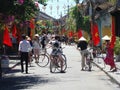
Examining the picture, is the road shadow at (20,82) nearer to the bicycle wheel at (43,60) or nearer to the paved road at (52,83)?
the paved road at (52,83)

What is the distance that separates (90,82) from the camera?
790 inches

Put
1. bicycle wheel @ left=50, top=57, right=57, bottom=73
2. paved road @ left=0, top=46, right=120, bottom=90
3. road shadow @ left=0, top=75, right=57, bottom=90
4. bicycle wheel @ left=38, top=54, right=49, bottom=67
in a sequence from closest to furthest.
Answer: paved road @ left=0, top=46, right=120, bottom=90 < road shadow @ left=0, top=75, right=57, bottom=90 < bicycle wheel @ left=50, top=57, right=57, bottom=73 < bicycle wheel @ left=38, top=54, right=49, bottom=67

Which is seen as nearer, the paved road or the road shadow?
the paved road

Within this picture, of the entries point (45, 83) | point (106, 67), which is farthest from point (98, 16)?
point (45, 83)

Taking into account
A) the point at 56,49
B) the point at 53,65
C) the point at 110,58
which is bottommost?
the point at 53,65

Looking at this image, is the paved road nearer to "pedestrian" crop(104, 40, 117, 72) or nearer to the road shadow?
the road shadow

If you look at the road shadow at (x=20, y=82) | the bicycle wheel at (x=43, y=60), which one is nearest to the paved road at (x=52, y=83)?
the road shadow at (x=20, y=82)

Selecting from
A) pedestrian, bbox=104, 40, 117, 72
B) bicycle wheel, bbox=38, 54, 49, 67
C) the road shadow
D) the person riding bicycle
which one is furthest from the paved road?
bicycle wheel, bbox=38, 54, 49, 67

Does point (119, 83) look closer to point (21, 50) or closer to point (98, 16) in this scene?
point (21, 50)

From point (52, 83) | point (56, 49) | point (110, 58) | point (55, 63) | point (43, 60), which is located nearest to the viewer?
point (52, 83)

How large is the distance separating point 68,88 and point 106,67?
1027 cm

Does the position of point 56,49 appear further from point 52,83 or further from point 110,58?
point 52,83

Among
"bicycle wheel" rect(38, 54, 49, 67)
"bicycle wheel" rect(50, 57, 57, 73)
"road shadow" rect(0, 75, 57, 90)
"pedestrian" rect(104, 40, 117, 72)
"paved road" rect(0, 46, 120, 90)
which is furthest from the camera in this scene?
"bicycle wheel" rect(38, 54, 49, 67)

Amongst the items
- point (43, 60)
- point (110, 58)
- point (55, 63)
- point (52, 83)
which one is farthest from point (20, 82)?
point (43, 60)
